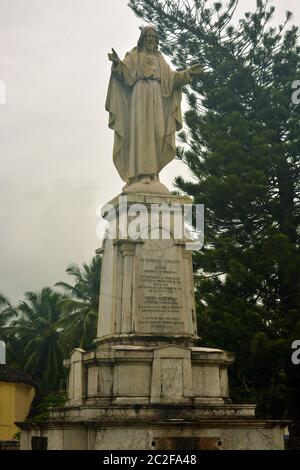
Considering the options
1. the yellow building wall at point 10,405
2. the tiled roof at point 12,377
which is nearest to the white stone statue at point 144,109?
the tiled roof at point 12,377

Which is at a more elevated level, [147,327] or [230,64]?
[230,64]

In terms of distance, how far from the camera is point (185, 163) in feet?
73.6

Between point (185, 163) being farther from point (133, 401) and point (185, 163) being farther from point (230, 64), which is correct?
point (133, 401)

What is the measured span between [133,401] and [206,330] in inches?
355

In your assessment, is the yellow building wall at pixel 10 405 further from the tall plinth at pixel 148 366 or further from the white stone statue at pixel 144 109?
the tall plinth at pixel 148 366

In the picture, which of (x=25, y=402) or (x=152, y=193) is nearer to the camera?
(x=152, y=193)

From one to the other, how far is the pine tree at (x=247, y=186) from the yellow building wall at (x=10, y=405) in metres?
10.7

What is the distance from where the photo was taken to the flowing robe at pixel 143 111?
431 inches

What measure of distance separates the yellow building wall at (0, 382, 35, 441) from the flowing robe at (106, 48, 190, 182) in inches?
697

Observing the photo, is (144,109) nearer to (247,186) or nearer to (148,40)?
(148,40)

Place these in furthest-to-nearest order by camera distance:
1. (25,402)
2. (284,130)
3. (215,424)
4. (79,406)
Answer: (25,402)
(284,130)
(79,406)
(215,424)

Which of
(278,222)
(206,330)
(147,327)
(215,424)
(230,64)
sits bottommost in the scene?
(215,424)

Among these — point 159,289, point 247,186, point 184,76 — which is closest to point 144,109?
point 184,76

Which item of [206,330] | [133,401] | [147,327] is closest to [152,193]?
[147,327]
